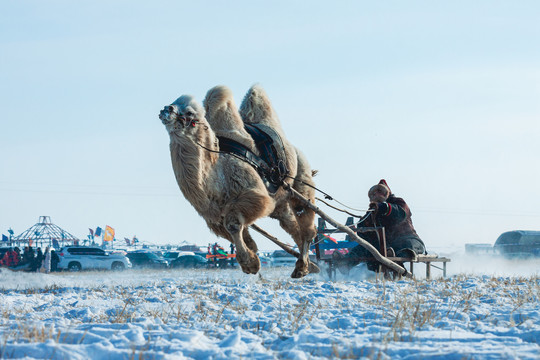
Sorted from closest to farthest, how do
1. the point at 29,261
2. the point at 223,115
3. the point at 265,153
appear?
the point at 223,115
the point at 265,153
the point at 29,261

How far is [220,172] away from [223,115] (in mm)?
1050

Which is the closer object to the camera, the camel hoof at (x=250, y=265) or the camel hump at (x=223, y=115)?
the camel hoof at (x=250, y=265)

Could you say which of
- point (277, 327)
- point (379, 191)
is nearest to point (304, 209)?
point (379, 191)

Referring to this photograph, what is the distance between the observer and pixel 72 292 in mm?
9359

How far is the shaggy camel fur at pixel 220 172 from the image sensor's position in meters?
8.45

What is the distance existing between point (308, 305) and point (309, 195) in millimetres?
4413

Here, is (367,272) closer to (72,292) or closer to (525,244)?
(72,292)

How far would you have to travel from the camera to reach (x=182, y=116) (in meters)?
8.27

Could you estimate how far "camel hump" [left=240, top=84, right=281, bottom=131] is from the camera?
10734mm

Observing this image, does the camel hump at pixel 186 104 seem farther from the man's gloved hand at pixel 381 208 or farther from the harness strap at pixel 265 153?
the man's gloved hand at pixel 381 208

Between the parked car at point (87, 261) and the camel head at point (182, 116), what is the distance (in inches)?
972

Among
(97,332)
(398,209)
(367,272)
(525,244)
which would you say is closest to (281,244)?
(398,209)

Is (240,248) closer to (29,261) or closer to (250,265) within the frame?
(250,265)

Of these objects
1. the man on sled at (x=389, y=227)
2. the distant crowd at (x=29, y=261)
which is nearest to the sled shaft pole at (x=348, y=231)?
the man on sled at (x=389, y=227)
